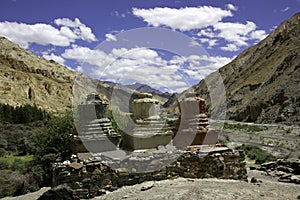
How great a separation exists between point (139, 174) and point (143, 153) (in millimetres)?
761

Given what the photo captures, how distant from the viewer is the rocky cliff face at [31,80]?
61.3 meters

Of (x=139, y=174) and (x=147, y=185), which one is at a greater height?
(x=139, y=174)

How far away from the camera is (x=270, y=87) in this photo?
177 ft

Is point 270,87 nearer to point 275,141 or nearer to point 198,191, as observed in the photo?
point 275,141

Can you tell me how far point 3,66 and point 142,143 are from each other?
67869mm

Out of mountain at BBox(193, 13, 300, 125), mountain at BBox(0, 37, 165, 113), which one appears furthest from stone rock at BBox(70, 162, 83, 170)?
mountain at BBox(0, 37, 165, 113)

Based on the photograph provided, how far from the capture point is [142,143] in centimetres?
1137

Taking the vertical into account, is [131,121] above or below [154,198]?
above

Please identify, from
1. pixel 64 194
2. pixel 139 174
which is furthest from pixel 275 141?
pixel 64 194

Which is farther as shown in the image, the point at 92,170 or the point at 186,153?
the point at 186,153

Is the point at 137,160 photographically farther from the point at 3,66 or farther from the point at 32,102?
the point at 3,66

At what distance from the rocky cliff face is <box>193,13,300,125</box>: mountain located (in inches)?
1306

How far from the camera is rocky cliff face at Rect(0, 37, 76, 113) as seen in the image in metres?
61.3

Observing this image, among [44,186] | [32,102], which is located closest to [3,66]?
[32,102]
